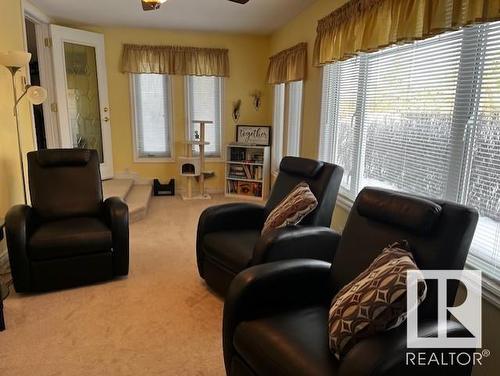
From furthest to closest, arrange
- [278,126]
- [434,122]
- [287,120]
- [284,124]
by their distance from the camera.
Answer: [278,126] → [284,124] → [287,120] → [434,122]

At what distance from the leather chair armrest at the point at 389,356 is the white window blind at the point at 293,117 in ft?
11.0

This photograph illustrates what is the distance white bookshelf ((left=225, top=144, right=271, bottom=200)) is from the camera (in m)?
5.16

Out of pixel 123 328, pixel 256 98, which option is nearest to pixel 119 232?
pixel 123 328

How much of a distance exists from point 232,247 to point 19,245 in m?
1.39

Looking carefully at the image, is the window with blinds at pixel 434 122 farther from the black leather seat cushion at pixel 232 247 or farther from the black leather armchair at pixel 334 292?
the black leather seat cushion at pixel 232 247

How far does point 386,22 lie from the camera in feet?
7.13

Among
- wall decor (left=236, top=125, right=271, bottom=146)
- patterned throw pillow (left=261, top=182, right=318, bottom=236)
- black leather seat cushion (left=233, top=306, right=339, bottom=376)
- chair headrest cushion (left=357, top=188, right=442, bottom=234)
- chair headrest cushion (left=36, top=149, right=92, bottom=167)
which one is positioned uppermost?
wall decor (left=236, top=125, right=271, bottom=146)

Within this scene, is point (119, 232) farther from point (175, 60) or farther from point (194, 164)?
point (175, 60)

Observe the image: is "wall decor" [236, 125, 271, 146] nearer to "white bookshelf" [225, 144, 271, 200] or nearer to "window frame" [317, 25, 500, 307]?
"white bookshelf" [225, 144, 271, 200]

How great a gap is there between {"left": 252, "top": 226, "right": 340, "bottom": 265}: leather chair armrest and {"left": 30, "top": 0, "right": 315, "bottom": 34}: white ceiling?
254 centimetres

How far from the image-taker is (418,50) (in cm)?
215

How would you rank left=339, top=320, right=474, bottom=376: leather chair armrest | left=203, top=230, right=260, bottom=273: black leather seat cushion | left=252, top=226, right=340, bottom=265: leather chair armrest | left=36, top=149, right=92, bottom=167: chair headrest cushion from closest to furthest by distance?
left=339, top=320, right=474, bottom=376: leather chair armrest < left=252, top=226, right=340, bottom=265: leather chair armrest < left=203, top=230, right=260, bottom=273: black leather seat cushion < left=36, top=149, right=92, bottom=167: chair headrest cushion

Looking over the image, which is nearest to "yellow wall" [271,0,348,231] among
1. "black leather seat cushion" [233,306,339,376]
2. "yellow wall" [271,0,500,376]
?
"yellow wall" [271,0,500,376]

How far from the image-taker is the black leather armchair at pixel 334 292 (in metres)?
1.15
